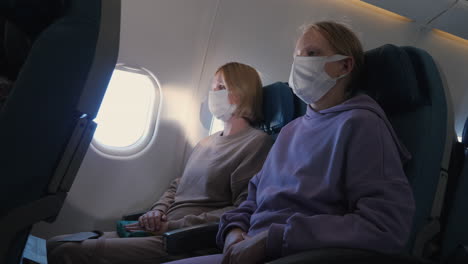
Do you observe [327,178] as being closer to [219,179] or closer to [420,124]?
[420,124]

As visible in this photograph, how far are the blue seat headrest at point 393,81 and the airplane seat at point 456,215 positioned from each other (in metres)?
0.33

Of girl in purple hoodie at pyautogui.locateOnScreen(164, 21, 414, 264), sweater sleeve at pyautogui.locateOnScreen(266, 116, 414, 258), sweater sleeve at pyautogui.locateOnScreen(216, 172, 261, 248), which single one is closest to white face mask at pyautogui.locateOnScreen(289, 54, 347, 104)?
girl in purple hoodie at pyautogui.locateOnScreen(164, 21, 414, 264)

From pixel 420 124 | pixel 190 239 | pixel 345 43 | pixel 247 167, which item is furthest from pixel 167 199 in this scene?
pixel 420 124

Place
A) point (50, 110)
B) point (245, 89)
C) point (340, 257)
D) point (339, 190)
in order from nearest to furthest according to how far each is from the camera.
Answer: point (50, 110) → point (340, 257) → point (339, 190) → point (245, 89)

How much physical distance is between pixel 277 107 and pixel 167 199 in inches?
36.2

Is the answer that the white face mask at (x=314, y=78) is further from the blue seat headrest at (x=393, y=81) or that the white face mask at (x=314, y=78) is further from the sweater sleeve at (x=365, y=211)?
the sweater sleeve at (x=365, y=211)

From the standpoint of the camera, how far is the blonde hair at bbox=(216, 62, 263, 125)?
2.21m

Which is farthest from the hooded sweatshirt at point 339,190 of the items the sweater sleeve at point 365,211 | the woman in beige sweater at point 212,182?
the woman in beige sweater at point 212,182

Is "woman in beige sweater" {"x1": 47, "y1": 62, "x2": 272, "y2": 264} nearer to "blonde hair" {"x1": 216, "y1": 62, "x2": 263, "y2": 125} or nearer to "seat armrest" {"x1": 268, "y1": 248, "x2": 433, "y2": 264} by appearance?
"blonde hair" {"x1": 216, "y1": 62, "x2": 263, "y2": 125}

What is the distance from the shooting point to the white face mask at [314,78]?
1418 mm

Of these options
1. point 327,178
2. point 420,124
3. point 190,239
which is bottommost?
point 190,239

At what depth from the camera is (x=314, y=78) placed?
1.43m

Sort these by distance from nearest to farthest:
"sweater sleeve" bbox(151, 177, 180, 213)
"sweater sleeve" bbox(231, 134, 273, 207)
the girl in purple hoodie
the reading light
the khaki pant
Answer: the girl in purple hoodie → the khaki pant → "sweater sleeve" bbox(231, 134, 273, 207) → "sweater sleeve" bbox(151, 177, 180, 213) → the reading light

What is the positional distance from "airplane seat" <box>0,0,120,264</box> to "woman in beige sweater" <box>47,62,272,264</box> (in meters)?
0.78
